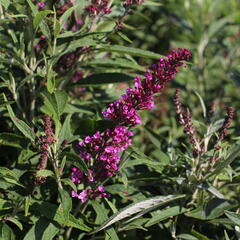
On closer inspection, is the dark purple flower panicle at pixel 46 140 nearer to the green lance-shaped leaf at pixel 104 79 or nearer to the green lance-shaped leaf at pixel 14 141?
the green lance-shaped leaf at pixel 14 141

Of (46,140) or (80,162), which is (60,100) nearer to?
(46,140)

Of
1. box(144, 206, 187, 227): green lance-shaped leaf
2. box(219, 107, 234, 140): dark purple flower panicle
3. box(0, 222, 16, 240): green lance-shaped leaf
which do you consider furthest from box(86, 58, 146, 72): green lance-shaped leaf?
box(0, 222, 16, 240): green lance-shaped leaf

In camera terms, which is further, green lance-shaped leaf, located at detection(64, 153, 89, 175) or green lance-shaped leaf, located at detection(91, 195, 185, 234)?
green lance-shaped leaf, located at detection(91, 195, 185, 234)

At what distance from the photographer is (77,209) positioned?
233 centimetres

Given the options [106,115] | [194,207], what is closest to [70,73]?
[106,115]

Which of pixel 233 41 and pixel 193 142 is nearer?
pixel 193 142

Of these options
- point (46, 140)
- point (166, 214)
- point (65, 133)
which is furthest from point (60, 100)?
point (166, 214)

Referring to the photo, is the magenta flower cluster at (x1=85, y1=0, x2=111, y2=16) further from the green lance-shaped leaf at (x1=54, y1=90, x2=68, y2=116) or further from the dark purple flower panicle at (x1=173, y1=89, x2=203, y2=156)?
the dark purple flower panicle at (x1=173, y1=89, x2=203, y2=156)

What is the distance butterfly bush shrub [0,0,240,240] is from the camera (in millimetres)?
2059

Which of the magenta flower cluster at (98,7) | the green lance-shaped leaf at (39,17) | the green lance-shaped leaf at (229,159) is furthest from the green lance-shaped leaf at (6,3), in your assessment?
the green lance-shaped leaf at (229,159)

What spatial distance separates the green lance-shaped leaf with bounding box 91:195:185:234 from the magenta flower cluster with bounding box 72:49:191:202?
0.67ft

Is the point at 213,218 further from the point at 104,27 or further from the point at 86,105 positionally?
the point at 104,27

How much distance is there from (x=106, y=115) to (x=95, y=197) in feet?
1.84

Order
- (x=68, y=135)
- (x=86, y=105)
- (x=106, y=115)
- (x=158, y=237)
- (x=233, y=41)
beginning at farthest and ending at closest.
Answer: (x=233, y=41), (x=86, y=105), (x=158, y=237), (x=68, y=135), (x=106, y=115)
